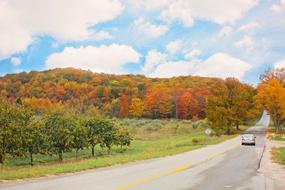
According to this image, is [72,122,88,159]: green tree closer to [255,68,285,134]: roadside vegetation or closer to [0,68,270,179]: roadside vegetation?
[0,68,270,179]: roadside vegetation

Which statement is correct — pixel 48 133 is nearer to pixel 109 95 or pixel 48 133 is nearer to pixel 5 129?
pixel 5 129

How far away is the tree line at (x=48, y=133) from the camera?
3184 centimetres

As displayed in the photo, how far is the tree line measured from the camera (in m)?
31.8

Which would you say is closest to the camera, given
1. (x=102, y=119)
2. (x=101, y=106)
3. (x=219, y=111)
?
(x=102, y=119)

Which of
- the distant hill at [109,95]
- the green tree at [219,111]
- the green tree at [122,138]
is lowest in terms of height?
the green tree at [122,138]

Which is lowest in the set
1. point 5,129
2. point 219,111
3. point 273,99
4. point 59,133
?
point 59,133

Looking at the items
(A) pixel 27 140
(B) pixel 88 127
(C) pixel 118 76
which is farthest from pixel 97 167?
(C) pixel 118 76

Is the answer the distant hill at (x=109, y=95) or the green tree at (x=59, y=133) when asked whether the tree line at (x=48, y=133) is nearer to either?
the green tree at (x=59, y=133)

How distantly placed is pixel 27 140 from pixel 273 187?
23455 mm

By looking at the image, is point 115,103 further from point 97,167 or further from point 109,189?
point 109,189

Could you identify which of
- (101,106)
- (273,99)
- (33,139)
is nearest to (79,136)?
(33,139)

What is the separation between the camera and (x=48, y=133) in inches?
1484

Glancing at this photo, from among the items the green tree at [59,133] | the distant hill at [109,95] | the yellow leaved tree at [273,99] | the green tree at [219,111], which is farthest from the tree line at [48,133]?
the distant hill at [109,95]

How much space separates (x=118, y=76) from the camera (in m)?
168
